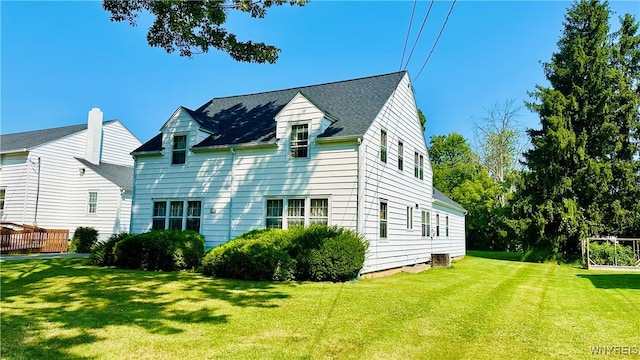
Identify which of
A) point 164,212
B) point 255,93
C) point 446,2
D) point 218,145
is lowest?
point 164,212

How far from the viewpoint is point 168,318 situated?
645 centimetres

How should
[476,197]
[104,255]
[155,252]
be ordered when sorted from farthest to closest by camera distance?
[476,197] < [104,255] < [155,252]

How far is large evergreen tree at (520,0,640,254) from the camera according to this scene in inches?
903

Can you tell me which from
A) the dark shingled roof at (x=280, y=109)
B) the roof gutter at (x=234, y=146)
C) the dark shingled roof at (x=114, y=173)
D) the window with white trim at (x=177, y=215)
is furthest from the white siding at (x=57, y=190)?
the roof gutter at (x=234, y=146)

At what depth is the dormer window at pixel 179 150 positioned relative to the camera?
1603cm

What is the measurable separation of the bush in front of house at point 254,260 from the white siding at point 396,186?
2.84 metres

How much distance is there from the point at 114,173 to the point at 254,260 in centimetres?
1819

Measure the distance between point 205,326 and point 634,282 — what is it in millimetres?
13564

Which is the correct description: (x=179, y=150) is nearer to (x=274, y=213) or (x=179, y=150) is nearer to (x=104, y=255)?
(x=104, y=255)

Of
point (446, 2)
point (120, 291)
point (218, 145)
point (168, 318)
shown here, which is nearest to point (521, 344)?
point (168, 318)

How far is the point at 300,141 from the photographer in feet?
45.0

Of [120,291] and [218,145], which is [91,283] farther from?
[218,145]

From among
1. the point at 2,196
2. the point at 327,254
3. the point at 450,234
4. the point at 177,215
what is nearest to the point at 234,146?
the point at 177,215

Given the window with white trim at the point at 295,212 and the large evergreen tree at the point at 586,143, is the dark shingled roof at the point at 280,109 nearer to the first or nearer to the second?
the window with white trim at the point at 295,212
